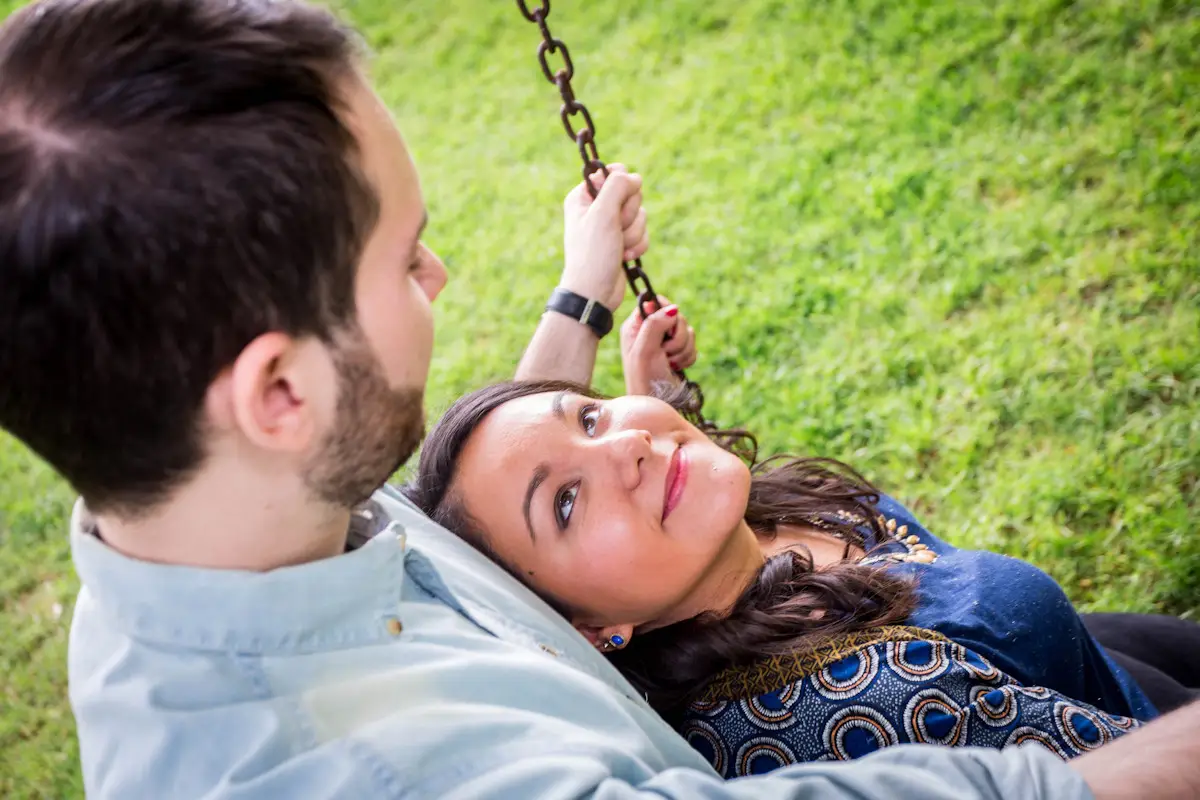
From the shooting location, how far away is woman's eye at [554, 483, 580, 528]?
1.99 metres

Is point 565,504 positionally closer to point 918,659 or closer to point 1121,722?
point 918,659

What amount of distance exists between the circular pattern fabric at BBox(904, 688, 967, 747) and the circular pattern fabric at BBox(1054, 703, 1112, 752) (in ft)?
0.70

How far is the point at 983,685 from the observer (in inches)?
71.6

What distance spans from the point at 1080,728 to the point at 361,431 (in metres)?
1.39

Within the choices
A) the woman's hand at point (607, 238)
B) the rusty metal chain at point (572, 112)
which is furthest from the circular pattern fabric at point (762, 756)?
the woman's hand at point (607, 238)

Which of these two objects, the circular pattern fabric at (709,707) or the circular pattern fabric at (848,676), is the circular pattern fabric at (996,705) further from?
the circular pattern fabric at (709,707)

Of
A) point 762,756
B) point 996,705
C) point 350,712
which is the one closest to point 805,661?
point 762,756

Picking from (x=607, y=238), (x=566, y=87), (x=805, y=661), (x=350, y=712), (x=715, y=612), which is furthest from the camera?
(x=607, y=238)

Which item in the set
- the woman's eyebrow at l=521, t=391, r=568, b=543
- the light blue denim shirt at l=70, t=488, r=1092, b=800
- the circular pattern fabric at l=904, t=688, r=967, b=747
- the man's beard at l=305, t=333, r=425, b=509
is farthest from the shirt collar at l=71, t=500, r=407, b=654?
the circular pattern fabric at l=904, t=688, r=967, b=747

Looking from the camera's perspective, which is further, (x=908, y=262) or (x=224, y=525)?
(x=908, y=262)

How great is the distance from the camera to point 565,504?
1999mm

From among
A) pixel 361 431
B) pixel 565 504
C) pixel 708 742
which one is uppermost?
pixel 361 431

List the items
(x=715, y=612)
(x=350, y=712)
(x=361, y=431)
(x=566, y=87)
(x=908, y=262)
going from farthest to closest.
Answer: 1. (x=908, y=262)
2. (x=566, y=87)
3. (x=715, y=612)
4. (x=361, y=431)
5. (x=350, y=712)

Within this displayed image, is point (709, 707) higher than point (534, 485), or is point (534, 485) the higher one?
point (534, 485)
